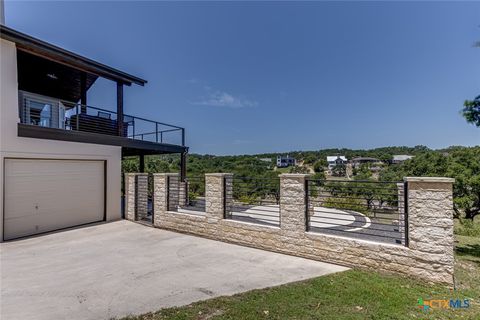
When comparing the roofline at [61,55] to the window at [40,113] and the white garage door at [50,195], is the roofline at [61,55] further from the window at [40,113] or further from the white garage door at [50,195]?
the white garage door at [50,195]

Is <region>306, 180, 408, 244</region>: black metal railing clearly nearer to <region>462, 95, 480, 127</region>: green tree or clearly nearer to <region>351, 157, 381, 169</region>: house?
<region>462, 95, 480, 127</region>: green tree

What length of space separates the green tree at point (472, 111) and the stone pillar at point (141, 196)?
38.1 ft

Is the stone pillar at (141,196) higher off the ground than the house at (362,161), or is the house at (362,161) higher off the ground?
the house at (362,161)

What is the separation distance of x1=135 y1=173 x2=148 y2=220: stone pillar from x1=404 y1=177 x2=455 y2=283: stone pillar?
28.7ft

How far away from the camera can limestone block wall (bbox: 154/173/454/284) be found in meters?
4.28

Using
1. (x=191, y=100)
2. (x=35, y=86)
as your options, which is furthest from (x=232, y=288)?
(x=191, y=100)

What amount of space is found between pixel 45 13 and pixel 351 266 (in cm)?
1522

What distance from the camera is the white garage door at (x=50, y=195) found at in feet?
25.4

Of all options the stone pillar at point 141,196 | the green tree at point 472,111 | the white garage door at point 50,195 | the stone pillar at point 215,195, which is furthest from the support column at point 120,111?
the green tree at point 472,111

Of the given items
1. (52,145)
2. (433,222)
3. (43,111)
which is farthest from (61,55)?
(433,222)

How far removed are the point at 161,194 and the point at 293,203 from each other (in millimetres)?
5087

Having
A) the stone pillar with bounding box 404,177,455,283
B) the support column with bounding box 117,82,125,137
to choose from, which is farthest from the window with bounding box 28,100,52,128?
the stone pillar with bounding box 404,177,455,283

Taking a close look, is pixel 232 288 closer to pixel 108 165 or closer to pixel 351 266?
pixel 351 266

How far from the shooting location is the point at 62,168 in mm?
8984
